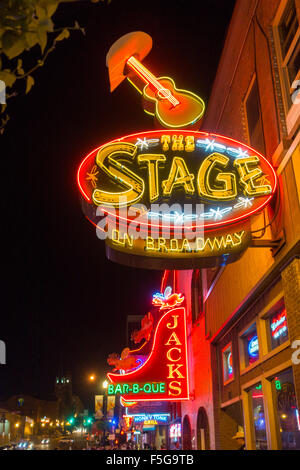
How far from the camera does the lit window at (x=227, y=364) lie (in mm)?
12133

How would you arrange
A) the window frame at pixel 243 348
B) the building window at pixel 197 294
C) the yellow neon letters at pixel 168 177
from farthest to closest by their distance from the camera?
the building window at pixel 197 294
the window frame at pixel 243 348
the yellow neon letters at pixel 168 177

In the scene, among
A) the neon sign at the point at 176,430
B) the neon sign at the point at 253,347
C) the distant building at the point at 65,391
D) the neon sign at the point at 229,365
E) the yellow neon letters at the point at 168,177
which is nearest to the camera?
the yellow neon letters at the point at 168,177

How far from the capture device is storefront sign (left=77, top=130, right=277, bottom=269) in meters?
7.46

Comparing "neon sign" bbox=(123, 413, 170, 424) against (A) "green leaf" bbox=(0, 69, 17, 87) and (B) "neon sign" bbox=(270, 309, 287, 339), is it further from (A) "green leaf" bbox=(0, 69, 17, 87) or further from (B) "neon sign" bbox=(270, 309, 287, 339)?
(A) "green leaf" bbox=(0, 69, 17, 87)

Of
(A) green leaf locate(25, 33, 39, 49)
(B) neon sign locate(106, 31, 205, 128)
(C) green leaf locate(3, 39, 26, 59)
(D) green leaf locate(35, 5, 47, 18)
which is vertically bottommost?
(C) green leaf locate(3, 39, 26, 59)

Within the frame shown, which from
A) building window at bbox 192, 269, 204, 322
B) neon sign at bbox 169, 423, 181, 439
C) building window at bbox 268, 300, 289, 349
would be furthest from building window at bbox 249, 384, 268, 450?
neon sign at bbox 169, 423, 181, 439

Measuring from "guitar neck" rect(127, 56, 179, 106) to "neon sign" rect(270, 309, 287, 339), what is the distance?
18.0 feet

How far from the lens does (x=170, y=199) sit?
25.8 ft

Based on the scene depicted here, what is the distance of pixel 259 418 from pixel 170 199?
509 centimetres

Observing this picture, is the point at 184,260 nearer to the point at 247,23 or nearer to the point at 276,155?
the point at 276,155

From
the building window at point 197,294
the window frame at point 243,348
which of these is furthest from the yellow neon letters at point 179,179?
→ the building window at point 197,294

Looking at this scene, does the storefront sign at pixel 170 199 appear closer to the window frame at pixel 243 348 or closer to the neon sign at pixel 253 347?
the window frame at pixel 243 348

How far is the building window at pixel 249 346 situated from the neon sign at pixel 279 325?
1078mm

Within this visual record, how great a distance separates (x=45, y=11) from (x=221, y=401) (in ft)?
40.7
